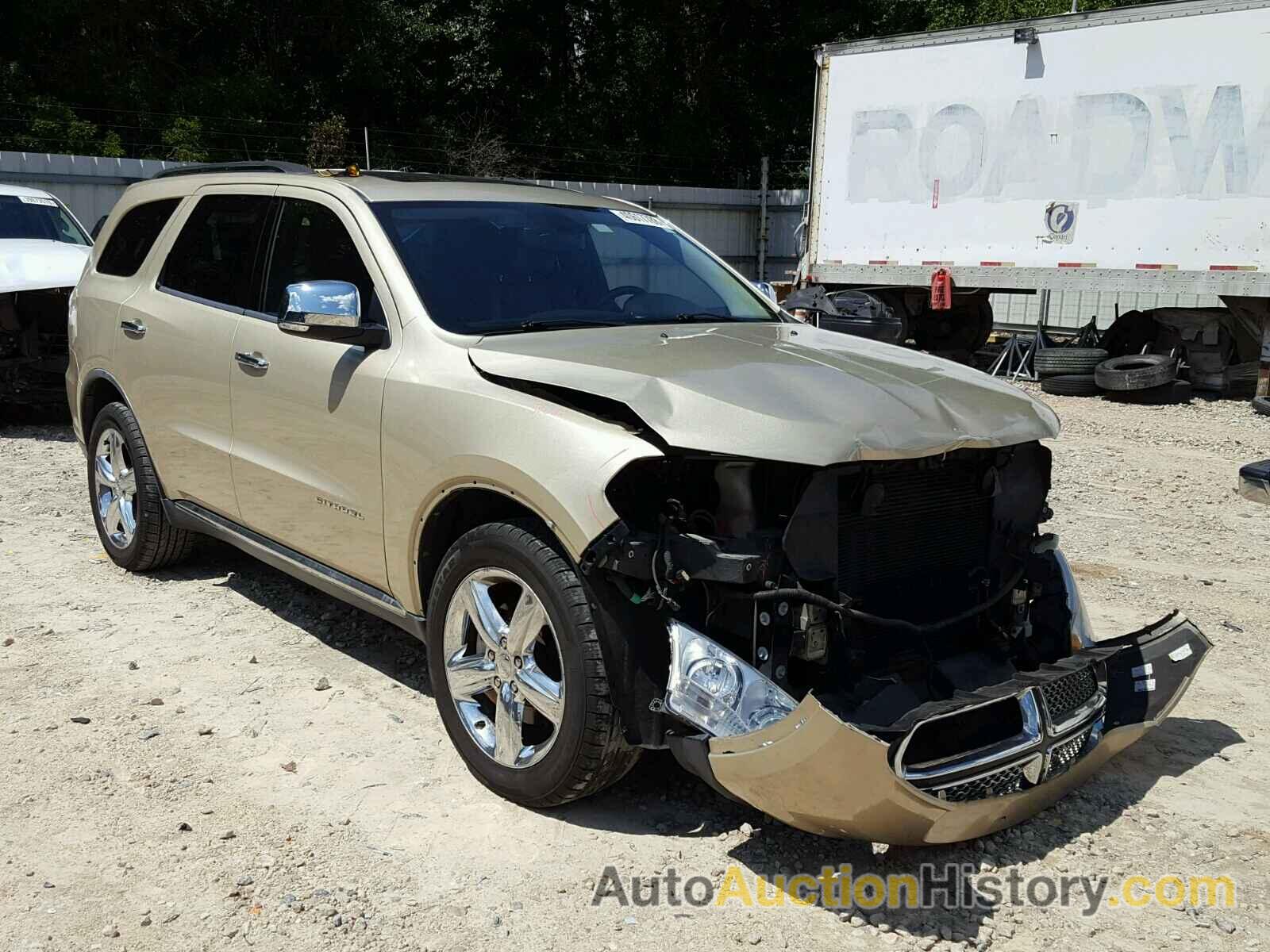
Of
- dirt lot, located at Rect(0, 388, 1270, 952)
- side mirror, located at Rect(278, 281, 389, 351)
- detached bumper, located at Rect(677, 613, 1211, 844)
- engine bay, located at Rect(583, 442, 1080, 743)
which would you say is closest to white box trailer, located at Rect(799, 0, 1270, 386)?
dirt lot, located at Rect(0, 388, 1270, 952)

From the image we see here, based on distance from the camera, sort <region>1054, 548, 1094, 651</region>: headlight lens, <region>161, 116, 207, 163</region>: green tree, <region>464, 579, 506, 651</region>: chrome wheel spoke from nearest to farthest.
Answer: <region>464, 579, 506, 651</region>: chrome wheel spoke
<region>1054, 548, 1094, 651</region>: headlight lens
<region>161, 116, 207, 163</region>: green tree

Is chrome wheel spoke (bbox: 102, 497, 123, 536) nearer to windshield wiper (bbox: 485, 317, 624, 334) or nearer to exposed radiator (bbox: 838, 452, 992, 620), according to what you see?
windshield wiper (bbox: 485, 317, 624, 334)

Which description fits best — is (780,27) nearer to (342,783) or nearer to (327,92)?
(327,92)

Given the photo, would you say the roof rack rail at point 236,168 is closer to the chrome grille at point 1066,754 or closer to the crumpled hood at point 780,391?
the crumpled hood at point 780,391

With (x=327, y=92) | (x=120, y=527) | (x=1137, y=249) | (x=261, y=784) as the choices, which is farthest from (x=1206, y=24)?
(x=327, y=92)

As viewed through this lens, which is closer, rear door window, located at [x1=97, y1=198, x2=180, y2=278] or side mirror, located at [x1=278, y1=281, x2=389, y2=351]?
side mirror, located at [x1=278, y1=281, x2=389, y2=351]

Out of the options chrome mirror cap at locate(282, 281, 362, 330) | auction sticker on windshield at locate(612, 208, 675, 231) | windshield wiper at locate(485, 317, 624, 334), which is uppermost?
auction sticker on windshield at locate(612, 208, 675, 231)

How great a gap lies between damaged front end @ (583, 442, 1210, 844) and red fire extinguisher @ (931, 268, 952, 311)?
449 inches

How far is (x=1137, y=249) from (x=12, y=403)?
37.3 feet

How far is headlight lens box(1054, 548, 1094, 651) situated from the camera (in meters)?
3.95

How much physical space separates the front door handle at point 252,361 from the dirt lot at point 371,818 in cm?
123

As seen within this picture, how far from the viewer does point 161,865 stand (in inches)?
135

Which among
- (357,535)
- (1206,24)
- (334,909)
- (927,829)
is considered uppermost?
(1206,24)

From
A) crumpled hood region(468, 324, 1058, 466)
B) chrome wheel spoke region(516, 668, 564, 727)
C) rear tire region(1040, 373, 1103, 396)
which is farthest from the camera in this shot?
rear tire region(1040, 373, 1103, 396)
